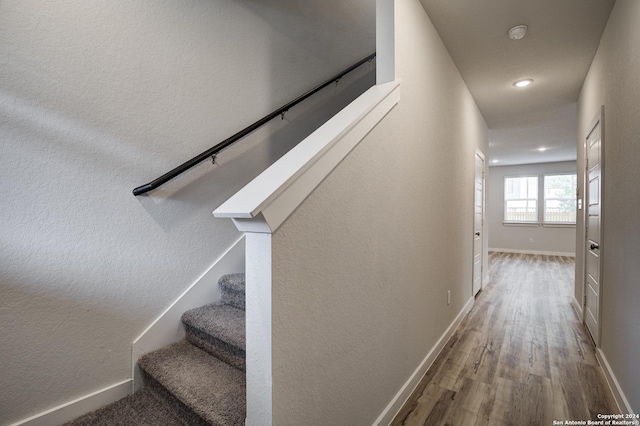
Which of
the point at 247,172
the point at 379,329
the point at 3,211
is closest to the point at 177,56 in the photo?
the point at 247,172

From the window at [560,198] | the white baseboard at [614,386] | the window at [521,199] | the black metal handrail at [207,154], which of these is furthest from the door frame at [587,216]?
the window at [521,199]

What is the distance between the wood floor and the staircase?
3.07 feet

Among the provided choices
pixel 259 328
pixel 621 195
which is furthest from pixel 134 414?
pixel 621 195

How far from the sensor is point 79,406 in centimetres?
132

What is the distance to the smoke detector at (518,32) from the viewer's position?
2.15 m

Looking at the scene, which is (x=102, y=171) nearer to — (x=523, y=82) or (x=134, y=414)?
(x=134, y=414)

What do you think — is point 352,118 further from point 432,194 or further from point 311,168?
point 432,194

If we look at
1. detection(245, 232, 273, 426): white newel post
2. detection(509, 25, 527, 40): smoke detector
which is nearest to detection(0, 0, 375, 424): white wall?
detection(245, 232, 273, 426): white newel post

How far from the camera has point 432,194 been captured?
7.07 feet

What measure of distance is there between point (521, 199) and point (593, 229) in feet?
22.5

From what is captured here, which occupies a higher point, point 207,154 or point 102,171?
point 207,154

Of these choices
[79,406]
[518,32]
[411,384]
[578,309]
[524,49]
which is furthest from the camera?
[578,309]

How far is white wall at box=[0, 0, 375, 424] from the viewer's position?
121 cm

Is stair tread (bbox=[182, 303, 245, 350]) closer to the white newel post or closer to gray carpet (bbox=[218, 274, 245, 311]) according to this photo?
gray carpet (bbox=[218, 274, 245, 311])
